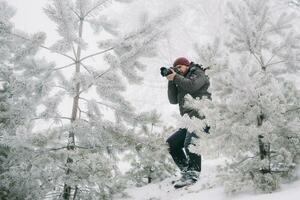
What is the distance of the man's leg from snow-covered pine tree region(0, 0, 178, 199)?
4.30 feet

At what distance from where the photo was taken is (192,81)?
5.84 metres

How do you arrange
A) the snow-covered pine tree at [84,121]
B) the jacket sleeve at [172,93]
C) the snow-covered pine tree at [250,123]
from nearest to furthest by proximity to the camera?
the snow-covered pine tree at [250,123], the snow-covered pine tree at [84,121], the jacket sleeve at [172,93]

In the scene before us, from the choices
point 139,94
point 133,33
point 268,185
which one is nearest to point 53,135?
point 133,33

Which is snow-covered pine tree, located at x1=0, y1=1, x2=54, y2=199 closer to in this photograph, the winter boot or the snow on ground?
the snow on ground

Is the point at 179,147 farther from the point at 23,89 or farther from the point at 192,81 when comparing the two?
the point at 23,89

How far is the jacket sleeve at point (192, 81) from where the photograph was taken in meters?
5.76

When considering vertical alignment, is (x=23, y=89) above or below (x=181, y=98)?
below

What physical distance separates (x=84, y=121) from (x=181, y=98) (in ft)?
6.49

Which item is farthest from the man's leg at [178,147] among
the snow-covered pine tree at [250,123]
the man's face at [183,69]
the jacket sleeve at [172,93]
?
the snow-covered pine tree at [250,123]

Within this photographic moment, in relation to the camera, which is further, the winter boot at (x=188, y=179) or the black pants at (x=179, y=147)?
the black pants at (x=179, y=147)

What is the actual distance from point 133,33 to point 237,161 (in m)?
1.97

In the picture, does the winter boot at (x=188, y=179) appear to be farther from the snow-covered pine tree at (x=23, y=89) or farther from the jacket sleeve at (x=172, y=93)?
the snow-covered pine tree at (x=23, y=89)

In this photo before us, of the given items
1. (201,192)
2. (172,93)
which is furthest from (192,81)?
(201,192)

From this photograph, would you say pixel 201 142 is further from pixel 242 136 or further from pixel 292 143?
pixel 292 143
